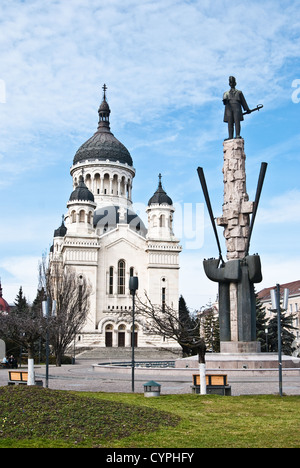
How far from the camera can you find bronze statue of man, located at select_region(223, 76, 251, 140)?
1035 inches

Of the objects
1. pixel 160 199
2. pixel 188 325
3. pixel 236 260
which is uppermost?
pixel 160 199

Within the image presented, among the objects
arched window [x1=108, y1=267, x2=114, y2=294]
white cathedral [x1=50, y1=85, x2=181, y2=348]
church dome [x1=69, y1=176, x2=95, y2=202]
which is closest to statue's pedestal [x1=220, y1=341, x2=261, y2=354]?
white cathedral [x1=50, y1=85, x2=181, y2=348]

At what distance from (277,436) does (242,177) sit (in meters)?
18.2

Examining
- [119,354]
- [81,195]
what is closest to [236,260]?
[119,354]

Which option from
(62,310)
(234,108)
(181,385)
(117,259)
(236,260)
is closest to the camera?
(181,385)

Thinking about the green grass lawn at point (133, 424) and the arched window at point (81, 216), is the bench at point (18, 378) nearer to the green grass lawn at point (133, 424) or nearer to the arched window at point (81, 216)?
the green grass lawn at point (133, 424)

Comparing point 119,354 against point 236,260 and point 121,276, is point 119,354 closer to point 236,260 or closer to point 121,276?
point 121,276

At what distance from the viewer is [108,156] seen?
7544cm

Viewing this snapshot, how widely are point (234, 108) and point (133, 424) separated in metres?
20.1

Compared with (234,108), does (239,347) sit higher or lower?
lower

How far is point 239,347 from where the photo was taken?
2377 centimetres

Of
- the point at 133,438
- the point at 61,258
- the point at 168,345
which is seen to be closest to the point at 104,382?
the point at 133,438

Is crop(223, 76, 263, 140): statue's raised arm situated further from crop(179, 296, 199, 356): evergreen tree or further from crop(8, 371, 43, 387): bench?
crop(8, 371, 43, 387): bench

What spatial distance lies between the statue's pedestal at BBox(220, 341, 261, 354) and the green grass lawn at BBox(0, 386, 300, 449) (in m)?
11.8
